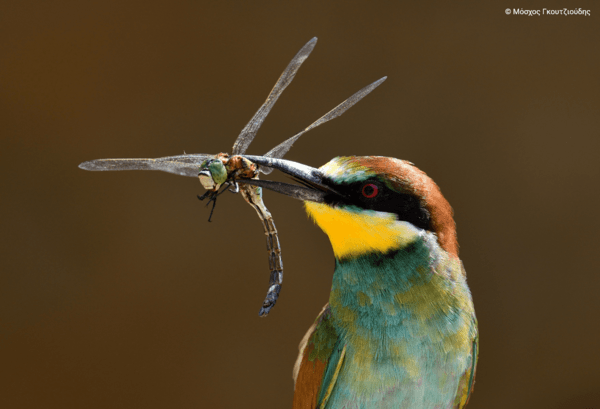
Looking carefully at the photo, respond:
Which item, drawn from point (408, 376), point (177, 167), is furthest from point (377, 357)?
point (177, 167)

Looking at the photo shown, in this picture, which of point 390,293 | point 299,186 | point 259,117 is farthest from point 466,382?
point 259,117

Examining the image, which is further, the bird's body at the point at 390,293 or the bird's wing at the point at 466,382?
the bird's wing at the point at 466,382

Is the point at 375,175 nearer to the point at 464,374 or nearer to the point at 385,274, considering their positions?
the point at 385,274

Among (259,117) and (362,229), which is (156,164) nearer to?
(259,117)

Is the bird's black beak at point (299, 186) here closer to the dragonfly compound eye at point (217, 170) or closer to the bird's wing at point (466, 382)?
the dragonfly compound eye at point (217, 170)

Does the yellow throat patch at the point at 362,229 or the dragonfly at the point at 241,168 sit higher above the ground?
the dragonfly at the point at 241,168

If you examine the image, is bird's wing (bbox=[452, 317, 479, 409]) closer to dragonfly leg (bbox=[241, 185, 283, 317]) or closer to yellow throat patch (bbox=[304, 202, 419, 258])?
yellow throat patch (bbox=[304, 202, 419, 258])

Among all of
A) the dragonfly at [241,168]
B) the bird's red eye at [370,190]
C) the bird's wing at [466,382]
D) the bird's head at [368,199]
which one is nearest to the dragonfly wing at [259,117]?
the dragonfly at [241,168]
